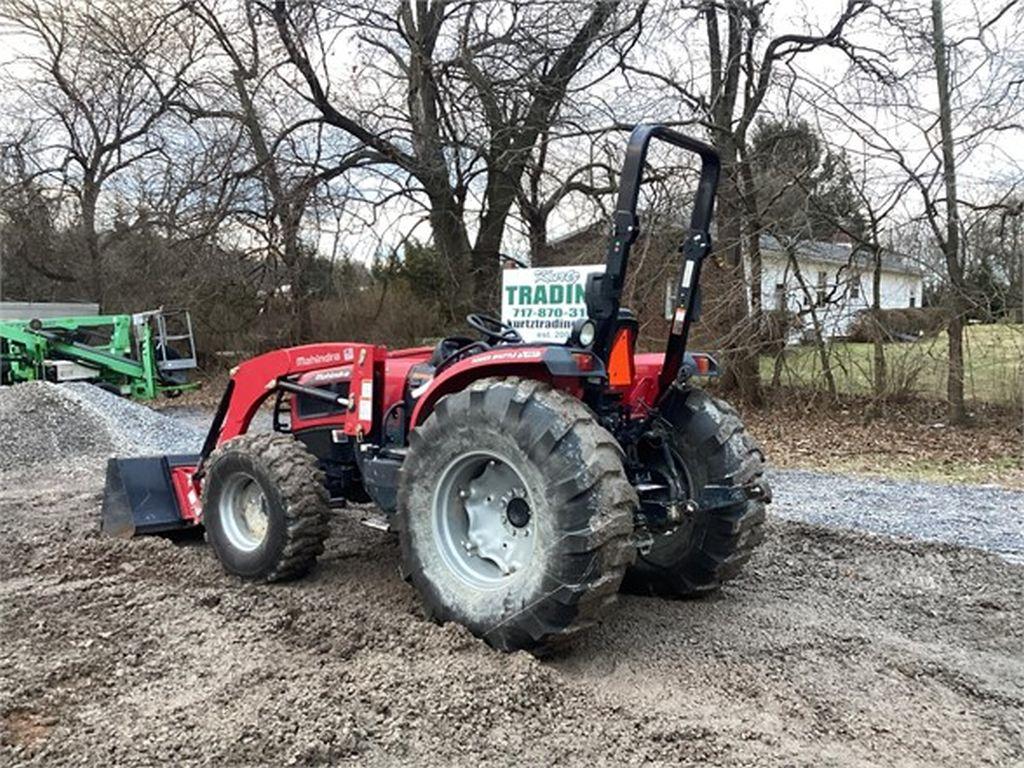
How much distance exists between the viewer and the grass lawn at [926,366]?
34.6ft

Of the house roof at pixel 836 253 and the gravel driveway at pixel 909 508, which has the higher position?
the house roof at pixel 836 253

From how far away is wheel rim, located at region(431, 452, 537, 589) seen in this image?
373cm

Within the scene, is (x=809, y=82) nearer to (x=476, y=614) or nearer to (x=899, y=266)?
A: (x=899, y=266)

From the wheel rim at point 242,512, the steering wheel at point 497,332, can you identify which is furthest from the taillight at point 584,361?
the wheel rim at point 242,512

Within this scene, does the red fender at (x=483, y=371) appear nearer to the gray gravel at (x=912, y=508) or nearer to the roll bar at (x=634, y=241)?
the roll bar at (x=634, y=241)

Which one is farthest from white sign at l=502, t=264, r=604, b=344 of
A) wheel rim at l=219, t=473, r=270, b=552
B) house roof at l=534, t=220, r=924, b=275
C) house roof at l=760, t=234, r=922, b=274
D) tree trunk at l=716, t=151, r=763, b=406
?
house roof at l=760, t=234, r=922, b=274

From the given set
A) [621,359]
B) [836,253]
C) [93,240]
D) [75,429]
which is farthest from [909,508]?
[93,240]

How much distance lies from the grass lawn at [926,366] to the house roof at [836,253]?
3.24ft

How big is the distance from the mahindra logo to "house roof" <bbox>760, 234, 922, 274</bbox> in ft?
25.3

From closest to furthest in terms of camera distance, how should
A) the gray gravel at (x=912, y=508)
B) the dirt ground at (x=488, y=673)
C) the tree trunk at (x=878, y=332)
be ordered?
the dirt ground at (x=488, y=673), the gray gravel at (x=912, y=508), the tree trunk at (x=878, y=332)

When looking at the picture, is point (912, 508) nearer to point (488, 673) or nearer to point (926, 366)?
point (488, 673)

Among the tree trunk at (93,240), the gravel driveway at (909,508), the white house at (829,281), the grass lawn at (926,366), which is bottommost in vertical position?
the gravel driveway at (909,508)

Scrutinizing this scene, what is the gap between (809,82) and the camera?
11.0m

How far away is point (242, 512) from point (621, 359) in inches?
91.6
